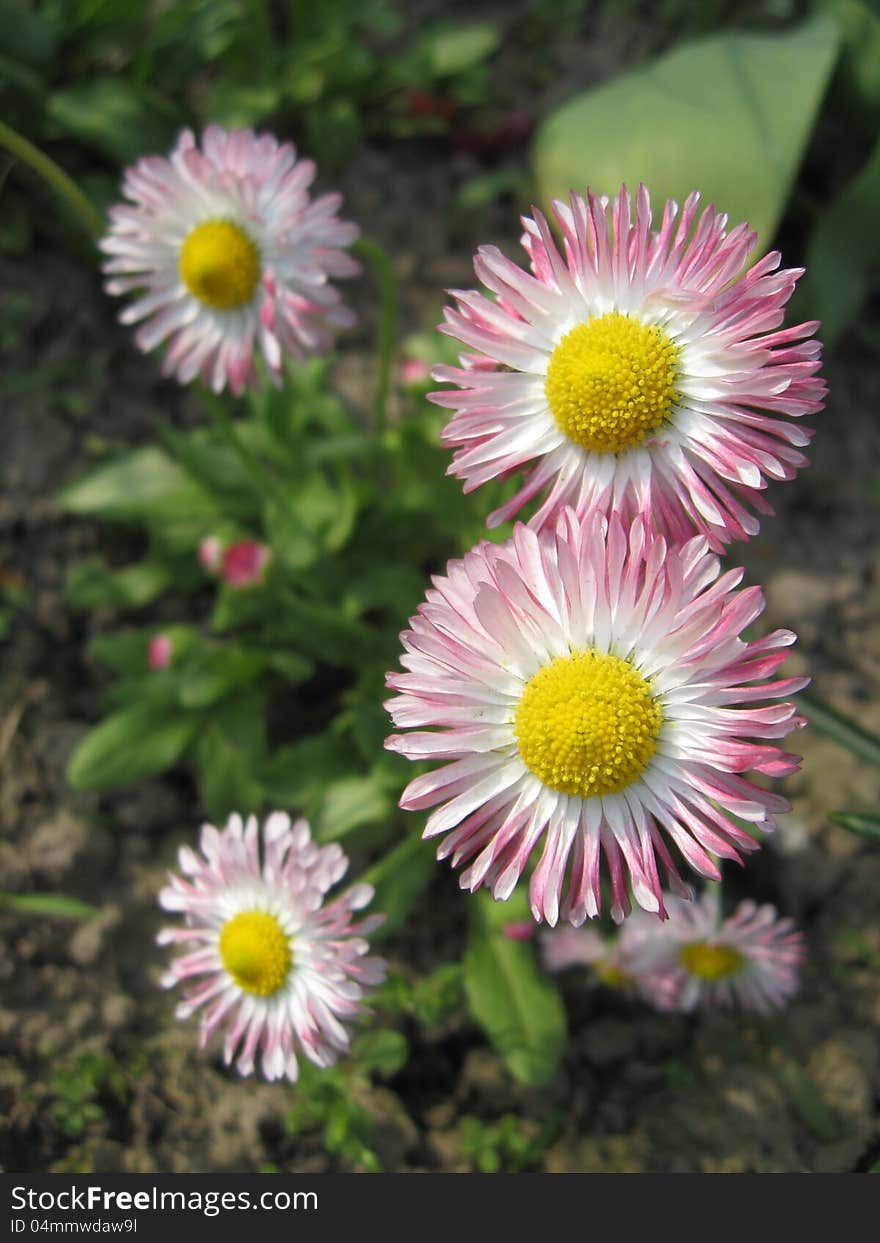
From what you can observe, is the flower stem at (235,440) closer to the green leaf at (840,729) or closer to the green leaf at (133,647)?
the green leaf at (133,647)

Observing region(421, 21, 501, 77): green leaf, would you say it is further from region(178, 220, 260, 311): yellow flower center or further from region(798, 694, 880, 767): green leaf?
region(798, 694, 880, 767): green leaf

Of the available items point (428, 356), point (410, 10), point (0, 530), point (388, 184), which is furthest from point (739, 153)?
point (0, 530)

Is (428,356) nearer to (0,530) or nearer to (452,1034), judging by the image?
(0,530)

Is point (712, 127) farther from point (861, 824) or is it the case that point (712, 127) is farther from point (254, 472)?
point (861, 824)

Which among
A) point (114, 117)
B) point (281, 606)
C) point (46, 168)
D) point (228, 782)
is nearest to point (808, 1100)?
point (228, 782)

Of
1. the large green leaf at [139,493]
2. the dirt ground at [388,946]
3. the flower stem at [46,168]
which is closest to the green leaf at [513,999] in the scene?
the dirt ground at [388,946]
